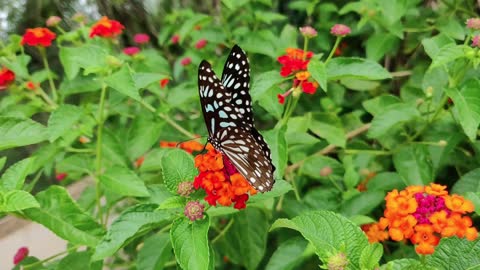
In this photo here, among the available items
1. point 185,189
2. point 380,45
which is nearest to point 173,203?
point 185,189

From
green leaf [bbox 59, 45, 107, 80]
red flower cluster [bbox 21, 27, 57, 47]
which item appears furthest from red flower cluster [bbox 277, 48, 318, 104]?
red flower cluster [bbox 21, 27, 57, 47]

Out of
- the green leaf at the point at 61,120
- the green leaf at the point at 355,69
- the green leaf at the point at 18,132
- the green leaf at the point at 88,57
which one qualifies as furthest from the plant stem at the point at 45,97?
the green leaf at the point at 355,69

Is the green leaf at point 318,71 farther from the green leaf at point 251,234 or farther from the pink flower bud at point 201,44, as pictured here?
the pink flower bud at point 201,44

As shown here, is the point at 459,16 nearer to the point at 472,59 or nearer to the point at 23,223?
the point at 472,59

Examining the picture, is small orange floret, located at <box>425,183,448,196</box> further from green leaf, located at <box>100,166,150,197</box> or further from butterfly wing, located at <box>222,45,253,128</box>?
green leaf, located at <box>100,166,150,197</box>

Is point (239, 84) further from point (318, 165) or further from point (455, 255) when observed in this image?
point (455, 255)

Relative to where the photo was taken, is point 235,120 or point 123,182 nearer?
point 235,120

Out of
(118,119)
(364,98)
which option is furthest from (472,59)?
(118,119)
